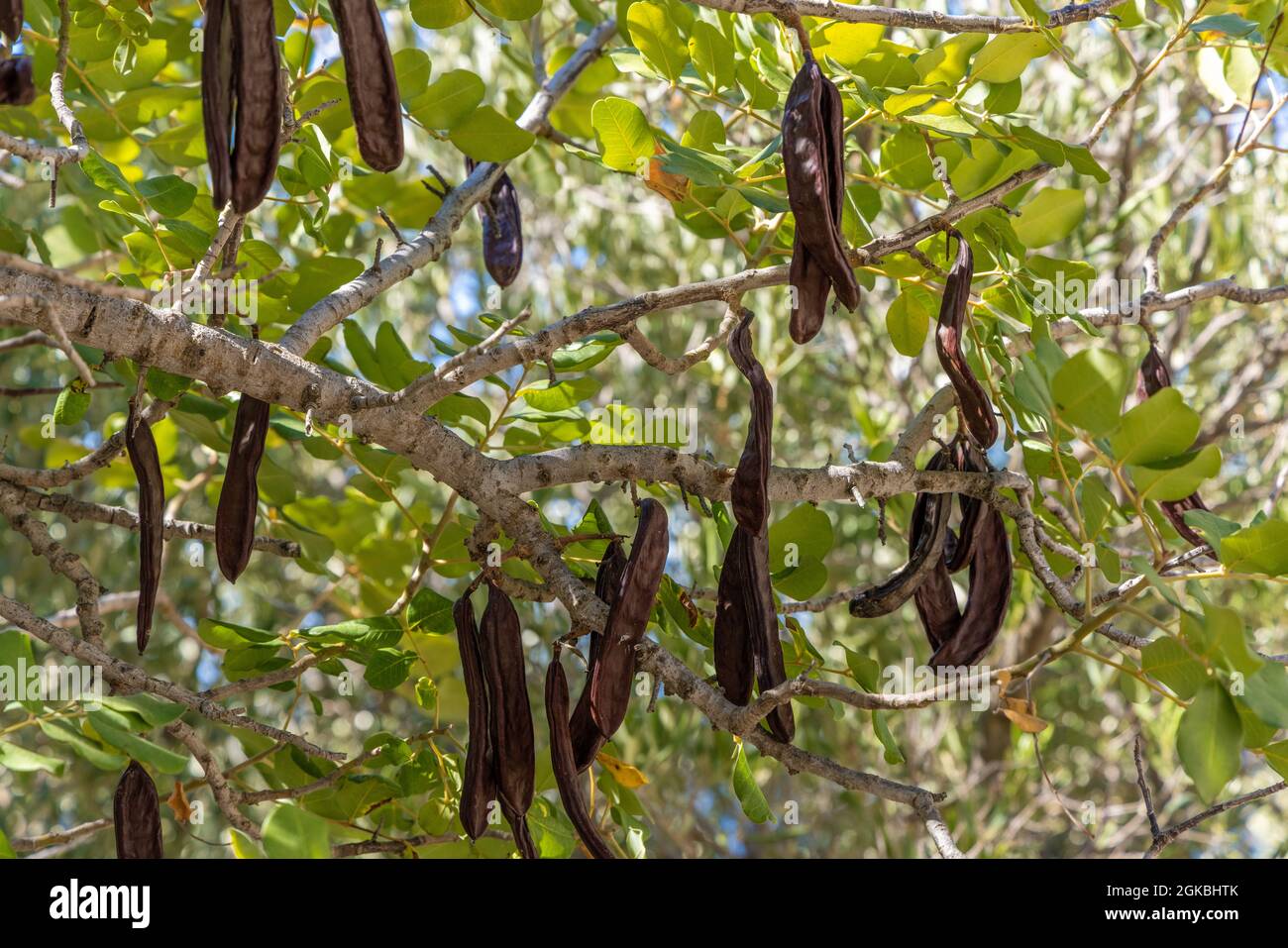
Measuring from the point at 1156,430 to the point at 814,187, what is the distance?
45 cm

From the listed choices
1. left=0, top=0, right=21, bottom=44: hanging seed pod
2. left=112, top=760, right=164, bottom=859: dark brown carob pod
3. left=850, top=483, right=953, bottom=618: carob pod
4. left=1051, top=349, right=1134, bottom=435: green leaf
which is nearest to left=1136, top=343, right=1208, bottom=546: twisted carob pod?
left=850, top=483, right=953, bottom=618: carob pod

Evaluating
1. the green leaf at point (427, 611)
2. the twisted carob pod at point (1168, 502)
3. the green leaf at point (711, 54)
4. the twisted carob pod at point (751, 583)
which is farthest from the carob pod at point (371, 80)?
the twisted carob pod at point (1168, 502)

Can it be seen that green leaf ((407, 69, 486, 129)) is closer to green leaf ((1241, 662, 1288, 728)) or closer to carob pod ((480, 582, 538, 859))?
carob pod ((480, 582, 538, 859))

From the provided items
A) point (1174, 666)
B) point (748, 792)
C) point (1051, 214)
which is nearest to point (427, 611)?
point (748, 792)

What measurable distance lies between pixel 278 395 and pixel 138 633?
0.39 metres

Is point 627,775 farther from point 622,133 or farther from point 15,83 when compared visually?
point 15,83

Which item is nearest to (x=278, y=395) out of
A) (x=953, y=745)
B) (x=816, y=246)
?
A: (x=816, y=246)

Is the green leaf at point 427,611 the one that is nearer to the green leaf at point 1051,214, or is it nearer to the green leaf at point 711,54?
the green leaf at point 711,54

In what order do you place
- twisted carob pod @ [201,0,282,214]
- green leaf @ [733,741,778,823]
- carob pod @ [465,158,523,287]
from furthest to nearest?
carob pod @ [465,158,523,287] → green leaf @ [733,741,778,823] → twisted carob pod @ [201,0,282,214]

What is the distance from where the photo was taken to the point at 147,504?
1.55m

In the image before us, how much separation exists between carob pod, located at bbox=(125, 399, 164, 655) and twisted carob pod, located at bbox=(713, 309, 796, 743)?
2.35 feet

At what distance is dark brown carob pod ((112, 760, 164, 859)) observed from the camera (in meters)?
1.47

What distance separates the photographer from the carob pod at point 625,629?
1.45 meters

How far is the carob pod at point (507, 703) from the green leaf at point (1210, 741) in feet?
2.44
